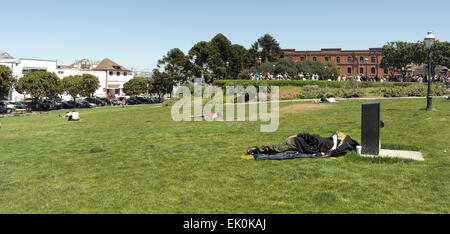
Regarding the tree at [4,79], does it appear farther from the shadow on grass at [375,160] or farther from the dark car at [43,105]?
the shadow on grass at [375,160]

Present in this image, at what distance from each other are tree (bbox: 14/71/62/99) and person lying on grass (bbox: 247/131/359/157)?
4967 centimetres

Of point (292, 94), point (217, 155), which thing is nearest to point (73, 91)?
point (292, 94)

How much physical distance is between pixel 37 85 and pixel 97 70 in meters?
32.0

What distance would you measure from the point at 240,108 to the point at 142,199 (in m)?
19.3

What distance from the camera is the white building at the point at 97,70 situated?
68.2 metres

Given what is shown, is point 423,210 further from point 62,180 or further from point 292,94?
point 292,94

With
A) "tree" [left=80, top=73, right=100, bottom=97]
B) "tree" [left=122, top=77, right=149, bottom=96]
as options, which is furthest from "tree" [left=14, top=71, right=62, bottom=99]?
"tree" [left=122, top=77, right=149, bottom=96]

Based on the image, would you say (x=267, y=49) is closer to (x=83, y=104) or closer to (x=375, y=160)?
(x=83, y=104)

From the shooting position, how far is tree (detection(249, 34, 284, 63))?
86812mm

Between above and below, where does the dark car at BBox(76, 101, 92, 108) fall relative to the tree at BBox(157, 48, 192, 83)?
below

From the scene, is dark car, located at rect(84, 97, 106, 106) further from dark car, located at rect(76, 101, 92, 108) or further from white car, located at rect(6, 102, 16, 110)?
white car, located at rect(6, 102, 16, 110)

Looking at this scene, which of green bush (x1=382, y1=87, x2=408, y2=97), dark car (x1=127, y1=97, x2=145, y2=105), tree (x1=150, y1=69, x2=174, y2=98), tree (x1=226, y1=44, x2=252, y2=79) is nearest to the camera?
green bush (x1=382, y1=87, x2=408, y2=97)

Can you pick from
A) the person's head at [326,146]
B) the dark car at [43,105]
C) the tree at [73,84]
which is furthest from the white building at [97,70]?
the person's head at [326,146]
